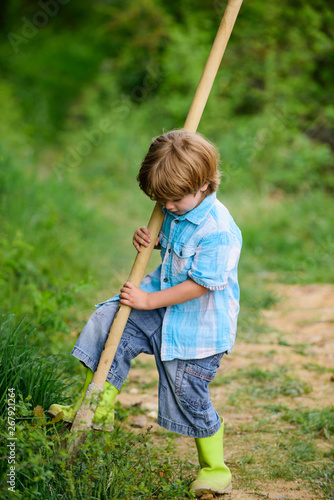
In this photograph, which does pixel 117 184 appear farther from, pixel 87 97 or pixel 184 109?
pixel 87 97

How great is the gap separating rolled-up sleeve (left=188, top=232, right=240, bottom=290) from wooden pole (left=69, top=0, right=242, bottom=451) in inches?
8.1

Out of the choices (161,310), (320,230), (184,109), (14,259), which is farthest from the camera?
(184,109)

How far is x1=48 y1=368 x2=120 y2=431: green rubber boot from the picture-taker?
6.47ft

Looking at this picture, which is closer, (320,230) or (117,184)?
(320,230)

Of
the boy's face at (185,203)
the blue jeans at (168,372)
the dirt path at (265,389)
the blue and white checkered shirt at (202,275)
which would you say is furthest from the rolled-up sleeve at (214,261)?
the dirt path at (265,389)

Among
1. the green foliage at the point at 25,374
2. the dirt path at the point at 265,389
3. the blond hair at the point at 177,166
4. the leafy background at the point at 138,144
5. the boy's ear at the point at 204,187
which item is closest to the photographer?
the blond hair at the point at 177,166

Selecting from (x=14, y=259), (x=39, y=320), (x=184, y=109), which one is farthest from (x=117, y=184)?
(x=39, y=320)

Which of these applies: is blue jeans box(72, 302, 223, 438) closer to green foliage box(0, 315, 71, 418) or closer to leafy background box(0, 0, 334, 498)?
green foliage box(0, 315, 71, 418)

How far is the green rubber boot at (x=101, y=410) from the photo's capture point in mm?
1971

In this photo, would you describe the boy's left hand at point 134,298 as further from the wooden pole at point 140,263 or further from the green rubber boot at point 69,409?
the green rubber boot at point 69,409

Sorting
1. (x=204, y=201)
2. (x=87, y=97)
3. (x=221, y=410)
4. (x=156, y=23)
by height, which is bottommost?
(x=221, y=410)

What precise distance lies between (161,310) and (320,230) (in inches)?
162

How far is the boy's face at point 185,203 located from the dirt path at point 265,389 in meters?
1.16

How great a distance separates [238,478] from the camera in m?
2.27
